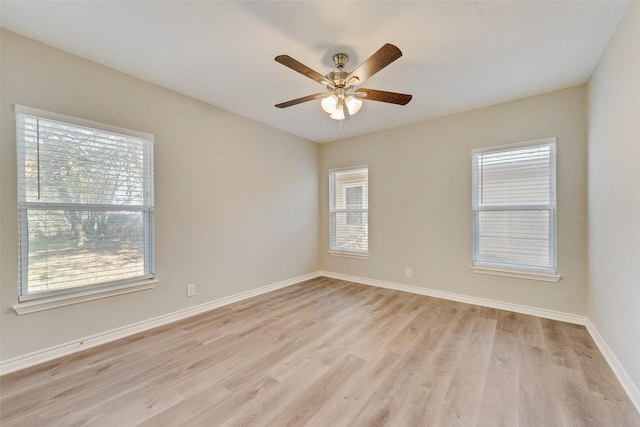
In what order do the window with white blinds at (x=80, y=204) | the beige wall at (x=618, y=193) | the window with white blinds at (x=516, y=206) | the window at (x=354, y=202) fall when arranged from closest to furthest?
the beige wall at (x=618, y=193), the window with white blinds at (x=80, y=204), the window with white blinds at (x=516, y=206), the window at (x=354, y=202)

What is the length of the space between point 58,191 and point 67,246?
47 centimetres

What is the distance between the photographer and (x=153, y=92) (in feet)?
9.11

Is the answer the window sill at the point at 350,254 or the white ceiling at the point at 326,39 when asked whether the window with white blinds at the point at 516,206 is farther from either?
the window sill at the point at 350,254

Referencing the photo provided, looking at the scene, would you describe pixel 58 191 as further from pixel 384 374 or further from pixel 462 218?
pixel 462 218

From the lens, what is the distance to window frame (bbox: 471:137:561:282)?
9.62 ft

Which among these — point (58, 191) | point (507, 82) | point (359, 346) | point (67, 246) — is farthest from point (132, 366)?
point (507, 82)

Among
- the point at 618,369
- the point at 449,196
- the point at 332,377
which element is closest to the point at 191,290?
the point at 332,377

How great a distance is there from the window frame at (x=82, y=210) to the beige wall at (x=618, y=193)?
395cm

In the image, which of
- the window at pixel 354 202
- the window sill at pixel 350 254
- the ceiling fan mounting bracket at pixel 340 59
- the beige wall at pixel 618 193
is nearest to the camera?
the beige wall at pixel 618 193

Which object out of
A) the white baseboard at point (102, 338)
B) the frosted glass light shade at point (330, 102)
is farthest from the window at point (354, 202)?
the frosted glass light shade at point (330, 102)

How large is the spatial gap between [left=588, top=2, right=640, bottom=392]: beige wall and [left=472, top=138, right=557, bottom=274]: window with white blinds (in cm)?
40

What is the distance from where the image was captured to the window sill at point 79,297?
2.04 meters

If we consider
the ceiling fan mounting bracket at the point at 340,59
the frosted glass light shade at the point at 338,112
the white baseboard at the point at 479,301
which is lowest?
the white baseboard at the point at 479,301

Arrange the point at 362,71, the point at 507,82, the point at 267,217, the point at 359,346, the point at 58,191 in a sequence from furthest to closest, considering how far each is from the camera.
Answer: the point at 267,217 < the point at 507,82 < the point at 359,346 < the point at 58,191 < the point at 362,71
